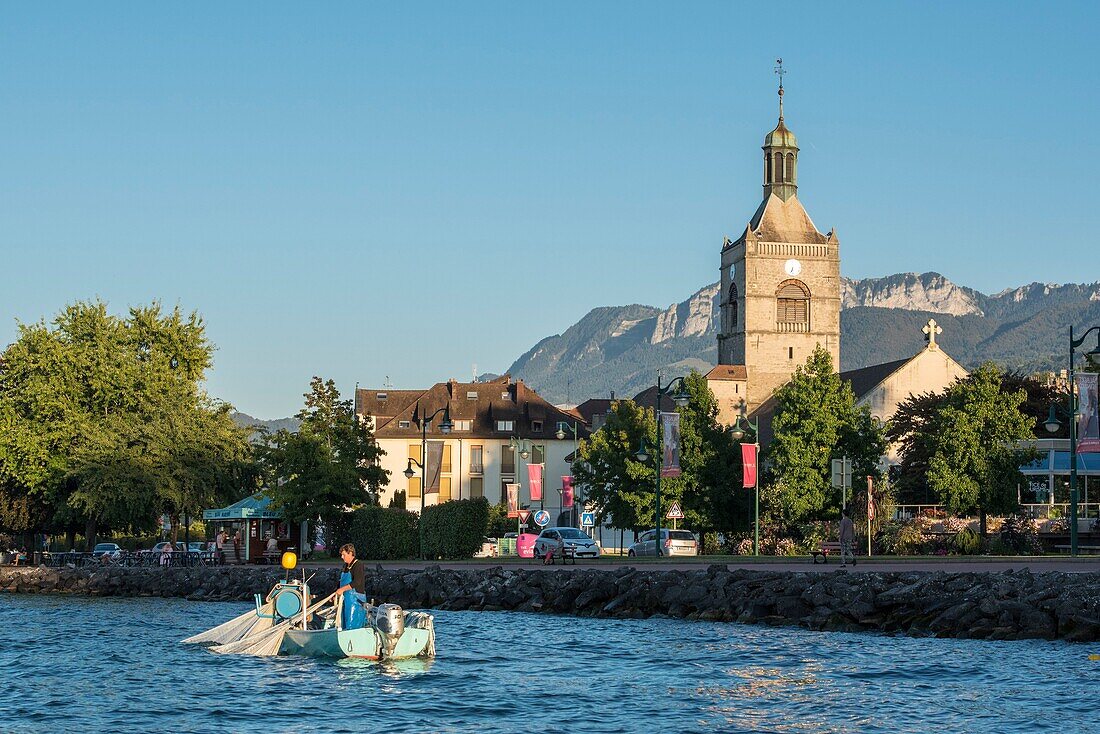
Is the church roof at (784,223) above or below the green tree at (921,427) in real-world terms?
above

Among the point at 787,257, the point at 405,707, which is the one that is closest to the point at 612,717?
the point at 405,707

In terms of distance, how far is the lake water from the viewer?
2295cm

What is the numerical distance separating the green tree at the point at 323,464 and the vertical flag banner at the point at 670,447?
1706 centimetres

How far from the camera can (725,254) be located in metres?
119

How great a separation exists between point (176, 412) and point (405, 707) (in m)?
48.7

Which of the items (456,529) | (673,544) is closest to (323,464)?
(456,529)

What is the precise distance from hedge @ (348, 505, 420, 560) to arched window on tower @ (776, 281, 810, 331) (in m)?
52.8

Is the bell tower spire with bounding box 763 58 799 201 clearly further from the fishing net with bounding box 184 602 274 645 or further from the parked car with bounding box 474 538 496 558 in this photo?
the fishing net with bounding box 184 602 274 645

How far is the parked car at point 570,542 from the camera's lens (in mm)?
60375

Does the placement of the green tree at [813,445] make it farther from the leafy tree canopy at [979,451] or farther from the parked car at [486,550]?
the parked car at [486,550]

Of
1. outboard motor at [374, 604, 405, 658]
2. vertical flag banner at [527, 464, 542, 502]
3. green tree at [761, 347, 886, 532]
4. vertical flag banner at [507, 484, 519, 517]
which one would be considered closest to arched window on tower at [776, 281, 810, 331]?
vertical flag banner at [507, 484, 519, 517]

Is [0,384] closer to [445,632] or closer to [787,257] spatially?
[445,632]

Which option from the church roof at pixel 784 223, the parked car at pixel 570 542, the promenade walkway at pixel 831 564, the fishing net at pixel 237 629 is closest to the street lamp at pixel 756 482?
the promenade walkway at pixel 831 564

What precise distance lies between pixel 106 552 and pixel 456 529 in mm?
20056
